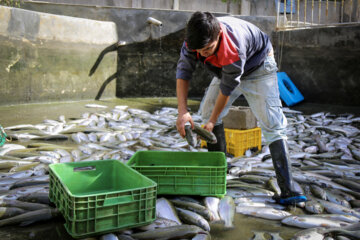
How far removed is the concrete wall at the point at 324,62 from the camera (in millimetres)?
7867

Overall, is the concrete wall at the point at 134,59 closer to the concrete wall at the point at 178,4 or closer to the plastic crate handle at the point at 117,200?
the plastic crate handle at the point at 117,200

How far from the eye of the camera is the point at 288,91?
333 inches

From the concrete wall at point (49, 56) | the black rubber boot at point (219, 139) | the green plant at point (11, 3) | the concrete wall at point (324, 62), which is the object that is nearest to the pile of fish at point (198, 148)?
the black rubber boot at point (219, 139)

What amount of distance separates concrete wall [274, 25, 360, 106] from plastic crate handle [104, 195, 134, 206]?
703 cm

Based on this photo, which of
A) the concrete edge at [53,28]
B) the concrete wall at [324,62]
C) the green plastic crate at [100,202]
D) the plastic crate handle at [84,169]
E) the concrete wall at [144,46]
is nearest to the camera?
the green plastic crate at [100,202]

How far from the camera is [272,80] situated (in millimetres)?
2838

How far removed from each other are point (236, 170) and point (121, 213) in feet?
5.63

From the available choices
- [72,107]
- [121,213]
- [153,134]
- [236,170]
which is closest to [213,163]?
[236,170]

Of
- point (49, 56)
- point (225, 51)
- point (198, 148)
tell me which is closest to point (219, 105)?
point (225, 51)

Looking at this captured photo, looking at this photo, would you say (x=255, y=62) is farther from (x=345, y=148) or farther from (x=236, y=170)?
(x=345, y=148)

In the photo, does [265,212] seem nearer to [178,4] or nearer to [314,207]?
[314,207]

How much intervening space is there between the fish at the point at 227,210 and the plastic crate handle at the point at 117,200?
729 mm

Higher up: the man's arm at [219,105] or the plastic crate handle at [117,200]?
the man's arm at [219,105]

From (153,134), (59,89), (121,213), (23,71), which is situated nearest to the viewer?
(121,213)
